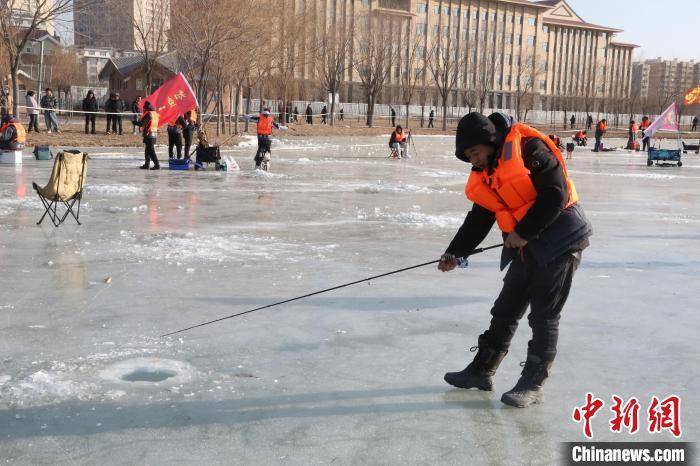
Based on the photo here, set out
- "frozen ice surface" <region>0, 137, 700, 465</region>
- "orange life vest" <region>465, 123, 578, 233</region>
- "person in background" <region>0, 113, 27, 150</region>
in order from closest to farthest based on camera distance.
→ 1. "frozen ice surface" <region>0, 137, 700, 465</region>
2. "orange life vest" <region>465, 123, 578, 233</region>
3. "person in background" <region>0, 113, 27, 150</region>

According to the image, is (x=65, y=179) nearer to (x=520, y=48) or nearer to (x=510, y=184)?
(x=510, y=184)

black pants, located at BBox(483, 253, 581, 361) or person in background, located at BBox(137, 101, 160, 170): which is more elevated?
person in background, located at BBox(137, 101, 160, 170)

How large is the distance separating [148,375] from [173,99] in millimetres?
14075

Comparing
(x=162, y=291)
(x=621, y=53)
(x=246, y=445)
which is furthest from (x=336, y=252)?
(x=621, y=53)

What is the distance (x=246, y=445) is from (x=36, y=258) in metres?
4.81

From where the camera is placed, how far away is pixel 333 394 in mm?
4012

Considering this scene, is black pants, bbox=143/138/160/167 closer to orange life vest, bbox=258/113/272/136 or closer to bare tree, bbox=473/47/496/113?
orange life vest, bbox=258/113/272/136

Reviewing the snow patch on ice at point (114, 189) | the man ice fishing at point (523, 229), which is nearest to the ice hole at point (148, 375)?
the man ice fishing at point (523, 229)

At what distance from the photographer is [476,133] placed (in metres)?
3.65

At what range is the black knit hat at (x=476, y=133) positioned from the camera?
12.0ft

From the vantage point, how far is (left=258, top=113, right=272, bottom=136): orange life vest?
57.6 feet

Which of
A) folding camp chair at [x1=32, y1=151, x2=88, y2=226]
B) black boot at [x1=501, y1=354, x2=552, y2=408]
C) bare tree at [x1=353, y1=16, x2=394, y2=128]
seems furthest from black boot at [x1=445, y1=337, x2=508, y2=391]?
bare tree at [x1=353, y1=16, x2=394, y2=128]

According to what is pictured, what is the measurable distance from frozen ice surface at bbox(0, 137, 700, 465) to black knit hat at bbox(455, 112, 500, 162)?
4.39 ft

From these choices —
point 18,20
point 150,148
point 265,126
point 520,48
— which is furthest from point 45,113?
point 520,48
